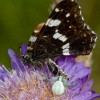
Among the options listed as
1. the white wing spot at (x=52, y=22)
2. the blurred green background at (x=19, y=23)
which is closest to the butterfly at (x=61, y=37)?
the white wing spot at (x=52, y=22)

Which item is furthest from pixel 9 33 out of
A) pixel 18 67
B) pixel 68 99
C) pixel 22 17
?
pixel 68 99

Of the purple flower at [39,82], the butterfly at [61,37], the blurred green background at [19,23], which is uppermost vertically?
the blurred green background at [19,23]

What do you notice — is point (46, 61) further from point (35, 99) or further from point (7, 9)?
point (7, 9)

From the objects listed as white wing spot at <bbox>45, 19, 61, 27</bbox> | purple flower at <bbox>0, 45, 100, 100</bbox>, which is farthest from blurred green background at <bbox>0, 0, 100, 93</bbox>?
white wing spot at <bbox>45, 19, 61, 27</bbox>

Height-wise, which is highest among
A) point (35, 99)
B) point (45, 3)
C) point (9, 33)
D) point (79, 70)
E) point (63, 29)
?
point (45, 3)

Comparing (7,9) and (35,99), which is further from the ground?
(7,9)

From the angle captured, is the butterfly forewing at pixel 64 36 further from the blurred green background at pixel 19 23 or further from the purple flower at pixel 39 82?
the blurred green background at pixel 19 23

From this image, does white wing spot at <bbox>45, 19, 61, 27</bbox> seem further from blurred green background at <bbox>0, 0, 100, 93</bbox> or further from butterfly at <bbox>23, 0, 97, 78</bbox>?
blurred green background at <bbox>0, 0, 100, 93</bbox>
